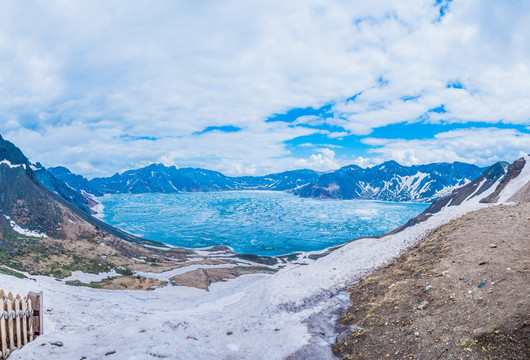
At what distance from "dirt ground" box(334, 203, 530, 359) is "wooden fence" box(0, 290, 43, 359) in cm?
1099

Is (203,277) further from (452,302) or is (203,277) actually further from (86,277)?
(452,302)

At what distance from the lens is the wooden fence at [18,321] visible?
8.94 meters

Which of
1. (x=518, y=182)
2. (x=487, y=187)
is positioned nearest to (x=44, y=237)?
(x=518, y=182)

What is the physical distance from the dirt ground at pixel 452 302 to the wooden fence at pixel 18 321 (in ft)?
36.1

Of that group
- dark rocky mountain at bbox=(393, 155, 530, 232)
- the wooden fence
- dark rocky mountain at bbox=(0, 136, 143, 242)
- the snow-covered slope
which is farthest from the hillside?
dark rocky mountain at bbox=(393, 155, 530, 232)

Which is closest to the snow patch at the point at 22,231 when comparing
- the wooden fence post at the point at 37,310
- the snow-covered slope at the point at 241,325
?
the snow-covered slope at the point at 241,325

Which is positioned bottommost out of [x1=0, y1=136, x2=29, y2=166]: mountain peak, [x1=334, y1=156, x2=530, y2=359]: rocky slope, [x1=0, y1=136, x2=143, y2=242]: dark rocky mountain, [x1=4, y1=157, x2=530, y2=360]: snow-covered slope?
[x1=4, y1=157, x2=530, y2=360]: snow-covered slope

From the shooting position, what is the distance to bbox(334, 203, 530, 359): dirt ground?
765cm

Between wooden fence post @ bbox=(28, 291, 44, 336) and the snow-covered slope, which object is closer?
the snow-covered slope

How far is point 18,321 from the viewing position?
9492 mm

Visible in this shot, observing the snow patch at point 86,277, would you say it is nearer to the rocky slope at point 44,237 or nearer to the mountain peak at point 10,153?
the rocky slope at point 44,237

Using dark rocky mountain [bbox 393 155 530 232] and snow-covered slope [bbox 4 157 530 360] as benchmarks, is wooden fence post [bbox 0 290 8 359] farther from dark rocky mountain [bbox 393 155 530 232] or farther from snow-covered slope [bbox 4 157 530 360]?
dark rocky mountain [bbox 393 155 530 232]

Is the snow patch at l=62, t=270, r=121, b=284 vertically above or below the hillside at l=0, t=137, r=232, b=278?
below

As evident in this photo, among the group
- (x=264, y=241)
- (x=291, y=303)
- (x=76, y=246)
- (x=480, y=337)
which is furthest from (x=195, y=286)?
(x=264, y=241)
